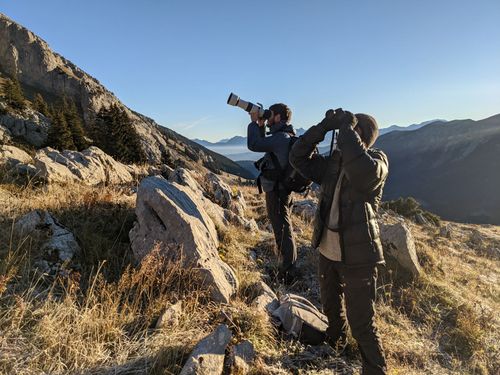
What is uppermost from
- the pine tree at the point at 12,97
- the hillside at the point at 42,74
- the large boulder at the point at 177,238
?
the hillside at the point at 42,74

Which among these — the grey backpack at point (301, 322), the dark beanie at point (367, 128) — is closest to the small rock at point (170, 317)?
the grey backpack at point (301, 322)

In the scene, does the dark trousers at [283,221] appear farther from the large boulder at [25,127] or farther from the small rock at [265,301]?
the large boulder at [25,127]

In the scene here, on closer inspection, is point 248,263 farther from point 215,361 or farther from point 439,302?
point 439,302

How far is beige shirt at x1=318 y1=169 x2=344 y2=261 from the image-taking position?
3.71 m

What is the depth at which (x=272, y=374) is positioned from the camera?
141 inches

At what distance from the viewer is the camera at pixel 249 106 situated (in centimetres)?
591

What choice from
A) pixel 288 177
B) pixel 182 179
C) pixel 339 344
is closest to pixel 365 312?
pixel 339 344

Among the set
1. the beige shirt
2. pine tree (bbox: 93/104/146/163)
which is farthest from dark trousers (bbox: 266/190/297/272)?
pine tree (bbox: 93/104/146/163)

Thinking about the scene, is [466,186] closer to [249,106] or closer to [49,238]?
[249,106]

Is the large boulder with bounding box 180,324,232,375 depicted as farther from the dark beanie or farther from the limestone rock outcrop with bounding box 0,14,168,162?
the limestone rock outcrop with bounding box 0,14,168,162

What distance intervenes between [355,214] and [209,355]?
2.09 m

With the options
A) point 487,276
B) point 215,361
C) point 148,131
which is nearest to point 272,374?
point 215,361

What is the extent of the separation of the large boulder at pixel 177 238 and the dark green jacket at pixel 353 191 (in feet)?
5.55

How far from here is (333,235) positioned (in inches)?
152
